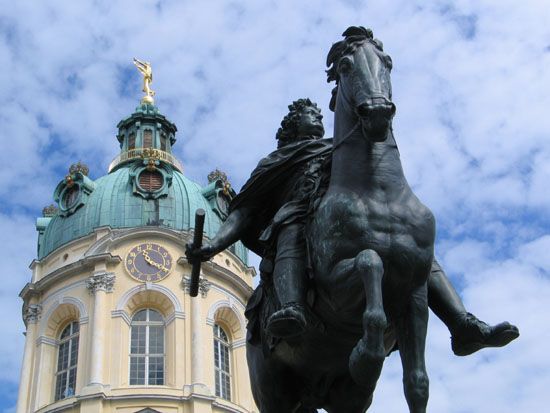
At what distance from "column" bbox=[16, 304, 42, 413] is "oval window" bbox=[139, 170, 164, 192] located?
7.57 metres

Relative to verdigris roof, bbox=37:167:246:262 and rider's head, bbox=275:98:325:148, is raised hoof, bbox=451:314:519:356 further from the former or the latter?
verdigris roof, bbox=37:167:246:262

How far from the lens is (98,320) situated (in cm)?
3838

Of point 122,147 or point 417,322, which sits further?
point 122,147

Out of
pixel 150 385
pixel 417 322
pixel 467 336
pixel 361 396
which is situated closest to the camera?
pixel 417 322

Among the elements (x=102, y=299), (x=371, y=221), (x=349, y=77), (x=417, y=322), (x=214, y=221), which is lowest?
(x=417, y=322)

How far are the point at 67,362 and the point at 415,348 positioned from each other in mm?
36168

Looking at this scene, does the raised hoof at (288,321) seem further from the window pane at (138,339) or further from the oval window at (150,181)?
the oval window at (150,181)

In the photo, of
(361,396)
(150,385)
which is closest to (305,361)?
(361,396)

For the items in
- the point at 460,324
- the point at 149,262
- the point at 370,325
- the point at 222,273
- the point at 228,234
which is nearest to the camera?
the point at 370,325

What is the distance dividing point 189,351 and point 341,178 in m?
33.6

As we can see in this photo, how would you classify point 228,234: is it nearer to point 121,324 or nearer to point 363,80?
point 363,80

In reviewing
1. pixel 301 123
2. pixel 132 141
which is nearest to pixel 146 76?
pixel 132 141

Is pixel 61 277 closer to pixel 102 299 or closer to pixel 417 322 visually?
pixel 102 299

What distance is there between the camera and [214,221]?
1687 inches
